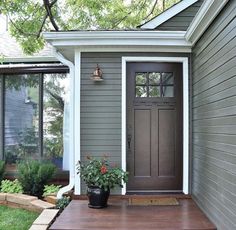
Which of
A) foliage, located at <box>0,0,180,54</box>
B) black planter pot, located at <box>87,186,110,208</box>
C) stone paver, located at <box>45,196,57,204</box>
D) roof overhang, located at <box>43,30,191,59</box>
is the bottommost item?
stone paver, located at <box>45,196,57,204</box>

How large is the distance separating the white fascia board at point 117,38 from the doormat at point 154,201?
7.29 feet

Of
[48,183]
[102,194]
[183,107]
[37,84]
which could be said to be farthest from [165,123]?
[37,84]

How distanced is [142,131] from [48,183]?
7.05 ft

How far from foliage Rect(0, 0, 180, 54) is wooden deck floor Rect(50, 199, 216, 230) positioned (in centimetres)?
438

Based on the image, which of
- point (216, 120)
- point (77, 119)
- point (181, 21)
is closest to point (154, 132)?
point (77, 119)

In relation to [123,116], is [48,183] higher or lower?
lower

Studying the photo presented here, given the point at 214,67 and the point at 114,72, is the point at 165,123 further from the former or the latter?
the point at 214,67

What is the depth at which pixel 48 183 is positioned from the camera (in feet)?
21.2

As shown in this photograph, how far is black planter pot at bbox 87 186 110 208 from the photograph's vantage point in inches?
183

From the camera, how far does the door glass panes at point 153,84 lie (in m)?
5.48

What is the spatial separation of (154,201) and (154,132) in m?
1.03

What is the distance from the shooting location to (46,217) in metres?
4.61

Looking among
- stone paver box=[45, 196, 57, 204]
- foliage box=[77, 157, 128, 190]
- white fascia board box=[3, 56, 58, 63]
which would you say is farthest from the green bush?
white fascia board box=[3, 56, 58, 63]

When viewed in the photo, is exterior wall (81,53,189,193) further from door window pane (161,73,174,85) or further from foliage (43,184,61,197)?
foliage (43,184,61,197)
